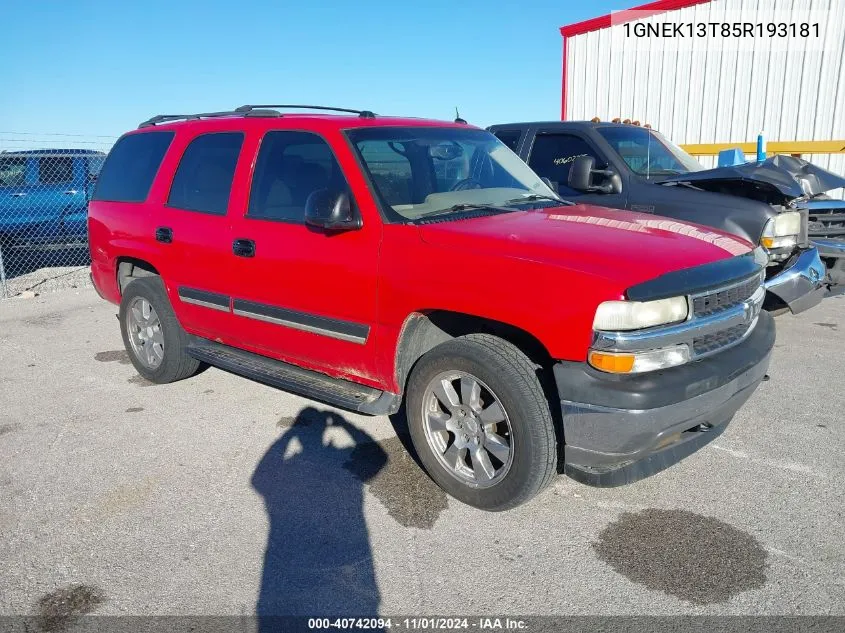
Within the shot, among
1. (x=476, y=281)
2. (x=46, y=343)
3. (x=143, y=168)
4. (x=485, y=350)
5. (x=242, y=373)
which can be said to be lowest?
(x=46, y=343)

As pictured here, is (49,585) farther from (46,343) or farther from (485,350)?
(46,343)

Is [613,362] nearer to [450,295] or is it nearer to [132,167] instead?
[450,295]

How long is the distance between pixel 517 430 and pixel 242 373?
201 cm

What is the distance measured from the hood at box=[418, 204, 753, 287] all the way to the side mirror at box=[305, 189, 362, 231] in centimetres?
41

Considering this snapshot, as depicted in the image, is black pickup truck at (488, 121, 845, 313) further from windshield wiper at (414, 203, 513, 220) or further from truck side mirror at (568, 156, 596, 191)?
windshield wiper at (414, 203, 513, 220)

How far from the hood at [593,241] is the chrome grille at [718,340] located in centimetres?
34

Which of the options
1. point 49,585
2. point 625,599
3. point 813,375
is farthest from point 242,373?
point 813,375

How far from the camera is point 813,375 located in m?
5.22

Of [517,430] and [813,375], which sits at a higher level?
[517,430]

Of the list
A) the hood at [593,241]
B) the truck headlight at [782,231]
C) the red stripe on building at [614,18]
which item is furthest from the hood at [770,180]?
the red stripe on building at [614,18]

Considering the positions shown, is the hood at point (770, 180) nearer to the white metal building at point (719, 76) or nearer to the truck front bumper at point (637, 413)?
the truck front bumper at point (637, 413)

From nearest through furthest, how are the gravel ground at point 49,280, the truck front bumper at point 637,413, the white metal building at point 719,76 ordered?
the truck front bumper at point 637,413 → the gravel ground at point 49,280 → the white metal building at point 719,76

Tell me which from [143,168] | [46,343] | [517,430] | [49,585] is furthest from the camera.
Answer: [46,343]

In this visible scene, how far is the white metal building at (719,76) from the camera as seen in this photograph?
1101cm
